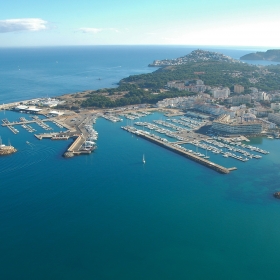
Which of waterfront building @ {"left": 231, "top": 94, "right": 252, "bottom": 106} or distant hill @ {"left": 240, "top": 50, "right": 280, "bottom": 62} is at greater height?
distant hill @ {"left": 240, "top": 50, "right": 280, "bottom": 62}

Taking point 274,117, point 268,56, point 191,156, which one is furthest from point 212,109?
point 268,56

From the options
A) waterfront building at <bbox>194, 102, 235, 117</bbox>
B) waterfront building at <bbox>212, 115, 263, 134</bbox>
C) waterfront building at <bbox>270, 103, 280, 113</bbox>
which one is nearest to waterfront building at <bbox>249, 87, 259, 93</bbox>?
waterfront building at <bbox>270, 103, 280, 113</bbox>

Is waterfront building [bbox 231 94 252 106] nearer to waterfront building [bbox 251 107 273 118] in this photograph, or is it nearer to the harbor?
waterfront building [bbox 251 107 273 118]

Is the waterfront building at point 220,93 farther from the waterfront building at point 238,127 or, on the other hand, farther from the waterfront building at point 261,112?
the waterfront building at point 238,127

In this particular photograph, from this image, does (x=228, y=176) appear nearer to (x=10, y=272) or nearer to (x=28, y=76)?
(x=10, y=272)

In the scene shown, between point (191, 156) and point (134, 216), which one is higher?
point (191, 156)

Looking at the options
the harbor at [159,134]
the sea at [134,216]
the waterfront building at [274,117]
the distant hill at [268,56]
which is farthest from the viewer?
the distant hill at [268,56]

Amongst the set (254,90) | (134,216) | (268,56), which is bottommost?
(134,216)

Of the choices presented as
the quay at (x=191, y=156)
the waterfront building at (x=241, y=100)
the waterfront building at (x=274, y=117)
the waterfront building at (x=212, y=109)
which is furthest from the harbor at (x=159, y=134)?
the waterfront building at (x=241, y=100)

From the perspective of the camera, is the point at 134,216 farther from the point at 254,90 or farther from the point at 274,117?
the point at 254,90
